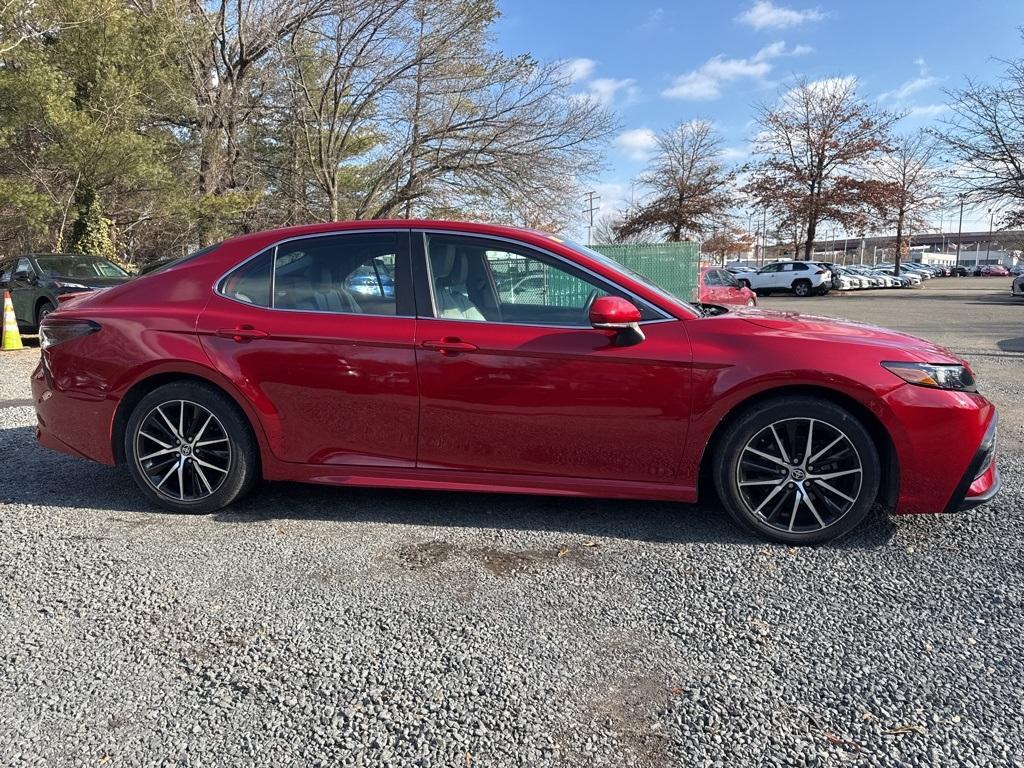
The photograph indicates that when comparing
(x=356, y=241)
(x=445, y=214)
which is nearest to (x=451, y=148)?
(x=445, y=214)

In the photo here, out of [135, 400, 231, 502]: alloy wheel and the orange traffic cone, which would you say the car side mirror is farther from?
the orange traffic cone

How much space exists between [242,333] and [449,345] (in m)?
1.11

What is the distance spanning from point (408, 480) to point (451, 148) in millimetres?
19787

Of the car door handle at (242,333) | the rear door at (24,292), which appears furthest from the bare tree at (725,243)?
the car door handle at (242,333)

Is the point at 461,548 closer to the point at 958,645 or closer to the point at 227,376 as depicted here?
the point at 227,376

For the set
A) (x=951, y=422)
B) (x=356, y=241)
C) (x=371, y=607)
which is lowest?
(x=371, y=607)

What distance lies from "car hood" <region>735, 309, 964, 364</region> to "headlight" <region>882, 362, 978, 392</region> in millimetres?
41

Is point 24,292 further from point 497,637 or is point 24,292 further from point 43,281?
point 497,637

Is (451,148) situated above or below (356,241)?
above

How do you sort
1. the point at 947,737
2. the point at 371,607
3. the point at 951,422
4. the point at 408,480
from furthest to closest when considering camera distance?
1. the point at 408,480
2. the point at 951,422
3. the point at 371,607
4. the point at 947,737

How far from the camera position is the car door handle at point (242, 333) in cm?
350

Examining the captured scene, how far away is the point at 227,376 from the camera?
3504mm

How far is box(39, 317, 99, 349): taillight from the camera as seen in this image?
12.2 feet

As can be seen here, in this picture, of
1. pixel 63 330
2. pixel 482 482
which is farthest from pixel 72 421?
pixel 482 482
